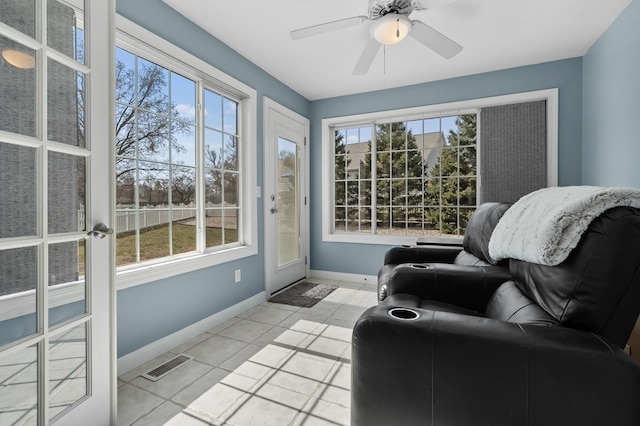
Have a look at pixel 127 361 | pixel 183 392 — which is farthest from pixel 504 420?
pixel 127 361

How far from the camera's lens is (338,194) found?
13.7ft

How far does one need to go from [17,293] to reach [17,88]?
0.72m

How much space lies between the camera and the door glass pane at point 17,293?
3.27 feet

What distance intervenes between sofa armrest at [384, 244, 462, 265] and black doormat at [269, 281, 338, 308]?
109cm

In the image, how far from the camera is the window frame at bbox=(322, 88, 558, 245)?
3.04 metres

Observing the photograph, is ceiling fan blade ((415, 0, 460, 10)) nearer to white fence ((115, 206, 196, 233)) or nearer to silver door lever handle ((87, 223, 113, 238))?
silver door lever handle ((87, 223, 113, 238))

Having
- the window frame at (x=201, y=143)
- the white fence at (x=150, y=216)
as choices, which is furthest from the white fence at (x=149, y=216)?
the window frame at (x=201, y=143)

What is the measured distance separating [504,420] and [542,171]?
3040 mm

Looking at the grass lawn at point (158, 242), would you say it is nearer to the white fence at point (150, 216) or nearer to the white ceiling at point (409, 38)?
the white fence at point (150, 216)

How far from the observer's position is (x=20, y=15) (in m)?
1.04

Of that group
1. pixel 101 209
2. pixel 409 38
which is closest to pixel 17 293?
pixel 101 209

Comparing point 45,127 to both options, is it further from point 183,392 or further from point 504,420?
point 504,420

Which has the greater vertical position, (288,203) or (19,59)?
(19,59)

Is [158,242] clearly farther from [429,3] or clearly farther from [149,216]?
[429,3]
